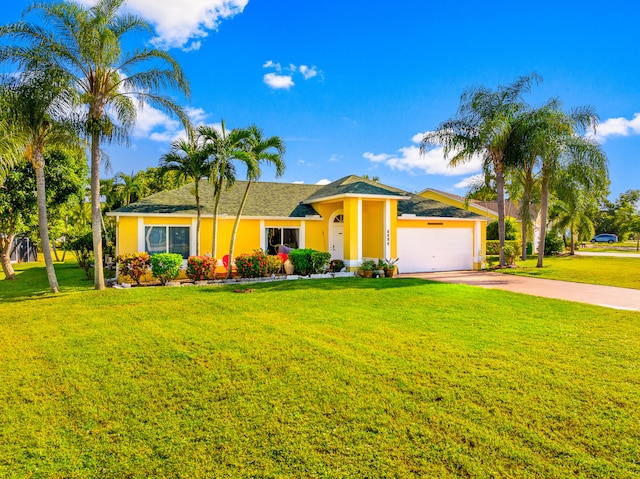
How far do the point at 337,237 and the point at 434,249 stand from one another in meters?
5.35

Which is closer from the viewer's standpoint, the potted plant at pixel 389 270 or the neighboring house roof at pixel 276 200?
the neighboring house roof at pixel 276 200

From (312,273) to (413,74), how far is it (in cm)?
1035

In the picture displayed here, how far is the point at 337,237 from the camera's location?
20.4 meters

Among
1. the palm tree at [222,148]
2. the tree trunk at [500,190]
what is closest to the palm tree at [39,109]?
the palm tree at [222,148]

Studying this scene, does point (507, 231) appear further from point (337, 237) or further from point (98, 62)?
point (98, 62)

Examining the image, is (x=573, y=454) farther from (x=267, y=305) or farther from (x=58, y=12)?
(x=58, y=12)

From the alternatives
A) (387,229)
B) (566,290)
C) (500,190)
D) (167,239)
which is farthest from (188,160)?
(500,190)

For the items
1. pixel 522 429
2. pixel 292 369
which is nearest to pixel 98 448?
pixel 292 369

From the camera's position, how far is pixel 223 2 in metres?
12.8

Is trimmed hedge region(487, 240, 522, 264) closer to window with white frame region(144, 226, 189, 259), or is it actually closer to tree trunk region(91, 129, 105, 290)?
window with white frame region(144, 226, 189, 259)

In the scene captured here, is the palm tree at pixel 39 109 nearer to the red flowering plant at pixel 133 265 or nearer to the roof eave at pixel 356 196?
the red flowering plant at pixel 133 265

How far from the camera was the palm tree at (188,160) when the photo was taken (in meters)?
15.3

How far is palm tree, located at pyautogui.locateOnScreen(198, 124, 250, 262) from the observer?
15.2m

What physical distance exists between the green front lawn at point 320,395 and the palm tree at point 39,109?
19.5 feet
